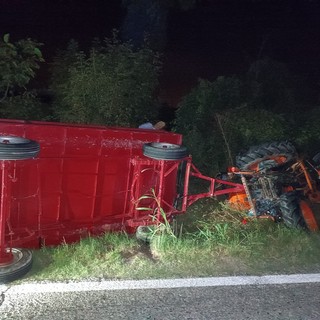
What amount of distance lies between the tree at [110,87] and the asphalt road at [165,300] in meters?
4.88

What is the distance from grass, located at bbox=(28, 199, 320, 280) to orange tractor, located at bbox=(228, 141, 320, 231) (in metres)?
0.33

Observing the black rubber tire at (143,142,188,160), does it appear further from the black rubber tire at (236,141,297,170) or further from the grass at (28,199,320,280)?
the black rubber tire at (236,141,297,170)

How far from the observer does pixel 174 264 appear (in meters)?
4.38

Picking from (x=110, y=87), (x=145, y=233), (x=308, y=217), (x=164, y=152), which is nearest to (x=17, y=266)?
(x=145, y=233)

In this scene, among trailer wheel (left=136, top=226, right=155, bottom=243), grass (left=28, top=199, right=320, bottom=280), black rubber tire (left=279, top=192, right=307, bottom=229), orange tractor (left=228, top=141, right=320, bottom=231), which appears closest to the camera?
grass (left=28, top=199, right=320, bottom=280)

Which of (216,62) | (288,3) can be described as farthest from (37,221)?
(288,3)

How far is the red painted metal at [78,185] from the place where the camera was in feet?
14.2

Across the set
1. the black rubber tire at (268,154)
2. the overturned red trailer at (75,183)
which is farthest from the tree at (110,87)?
the black rubber tire at (268,154)

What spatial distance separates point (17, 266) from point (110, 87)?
4.89m

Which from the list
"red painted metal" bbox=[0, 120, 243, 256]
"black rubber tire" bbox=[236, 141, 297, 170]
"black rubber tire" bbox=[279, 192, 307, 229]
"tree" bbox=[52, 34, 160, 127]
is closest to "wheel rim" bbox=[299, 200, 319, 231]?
"black rubber tire" bbox=[279, 192, 307, 229]

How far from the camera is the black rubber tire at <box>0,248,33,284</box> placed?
3.71 m

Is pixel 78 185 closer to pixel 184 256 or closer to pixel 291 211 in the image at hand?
pixel 184 256

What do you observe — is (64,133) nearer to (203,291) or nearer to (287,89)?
(203,291)

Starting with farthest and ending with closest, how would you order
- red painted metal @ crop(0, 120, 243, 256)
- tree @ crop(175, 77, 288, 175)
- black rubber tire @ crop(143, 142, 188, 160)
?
tree @ crop(175, 77, 288, 175) → black rubber tire @ crop(143, 142, 188, 160) → red painted metal @ crop(0, 120, 243, 256)
